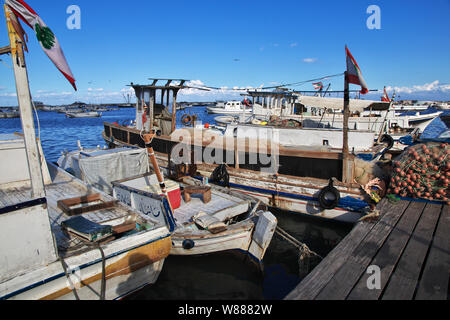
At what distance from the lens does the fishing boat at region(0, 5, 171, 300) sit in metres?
3.78

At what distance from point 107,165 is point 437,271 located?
A: 1010cm

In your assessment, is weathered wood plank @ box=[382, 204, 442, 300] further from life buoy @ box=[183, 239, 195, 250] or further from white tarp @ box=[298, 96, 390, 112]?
white tarp @ box=[298, 96, 390, 112]

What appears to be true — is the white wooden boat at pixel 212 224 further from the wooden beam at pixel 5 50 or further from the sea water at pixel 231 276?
the wooden beam at pixel 5 50

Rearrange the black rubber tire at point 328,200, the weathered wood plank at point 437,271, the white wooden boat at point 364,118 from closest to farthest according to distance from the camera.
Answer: the weathered wood plank at point 437,271 < the black rubber tire at point 328,200 < the white wooden boat at point 364,118

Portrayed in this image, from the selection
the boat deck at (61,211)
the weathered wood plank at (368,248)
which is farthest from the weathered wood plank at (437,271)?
the boat deck at (61,211)

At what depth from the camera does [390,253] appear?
5.17 m

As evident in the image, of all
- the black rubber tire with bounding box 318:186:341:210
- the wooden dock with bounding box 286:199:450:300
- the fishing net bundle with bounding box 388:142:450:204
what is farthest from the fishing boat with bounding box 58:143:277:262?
the fishing net bundle with bounding box 388:142:450:204

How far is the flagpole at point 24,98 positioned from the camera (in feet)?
11.8

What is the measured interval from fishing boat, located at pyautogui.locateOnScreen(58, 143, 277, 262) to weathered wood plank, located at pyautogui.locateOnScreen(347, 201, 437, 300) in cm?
225

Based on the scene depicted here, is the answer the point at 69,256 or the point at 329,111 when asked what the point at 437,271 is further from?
the point at 329,111

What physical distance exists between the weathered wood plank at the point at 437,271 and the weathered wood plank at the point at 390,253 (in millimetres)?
450

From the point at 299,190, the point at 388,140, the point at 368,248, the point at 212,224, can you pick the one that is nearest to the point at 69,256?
the point at 212,224

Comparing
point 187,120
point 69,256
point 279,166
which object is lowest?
point 69,256
